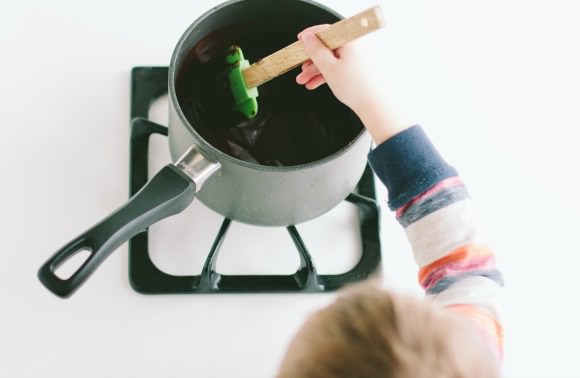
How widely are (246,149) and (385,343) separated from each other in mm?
300

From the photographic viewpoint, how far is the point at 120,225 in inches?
19.3

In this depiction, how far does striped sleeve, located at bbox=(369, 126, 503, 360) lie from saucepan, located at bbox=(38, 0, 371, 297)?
33 mm

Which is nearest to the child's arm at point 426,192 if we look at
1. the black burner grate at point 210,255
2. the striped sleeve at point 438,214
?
the striped sleeve at point 438,214

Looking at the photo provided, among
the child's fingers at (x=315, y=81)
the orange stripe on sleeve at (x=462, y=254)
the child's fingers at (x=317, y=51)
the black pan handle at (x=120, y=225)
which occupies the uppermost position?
the child's fingers at (x=317, y=51)

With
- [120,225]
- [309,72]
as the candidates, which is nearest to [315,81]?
[309,72]

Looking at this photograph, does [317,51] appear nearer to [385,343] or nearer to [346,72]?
[346,72]

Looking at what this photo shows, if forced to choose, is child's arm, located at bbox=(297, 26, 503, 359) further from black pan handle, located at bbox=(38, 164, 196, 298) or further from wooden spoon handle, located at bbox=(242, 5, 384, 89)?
black pan handle, located at bbox=(38, 164, 196, 298)

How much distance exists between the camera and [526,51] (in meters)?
0.78

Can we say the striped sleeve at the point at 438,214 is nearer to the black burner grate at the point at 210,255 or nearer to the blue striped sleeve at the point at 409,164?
the blue striped sleeve at the point at 409,164

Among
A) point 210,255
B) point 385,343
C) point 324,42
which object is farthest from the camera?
point 210,255

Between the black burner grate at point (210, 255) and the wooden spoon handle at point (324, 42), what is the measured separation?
0.46 ft

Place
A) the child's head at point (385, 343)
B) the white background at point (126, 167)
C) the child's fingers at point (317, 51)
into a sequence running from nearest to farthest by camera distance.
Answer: the child's head at point (385, 343)
the child's fingers at point (317, 51)
the white background at point (126, 167)

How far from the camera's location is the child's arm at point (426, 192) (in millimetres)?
555

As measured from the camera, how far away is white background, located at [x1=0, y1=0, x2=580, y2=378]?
0.62 meters
